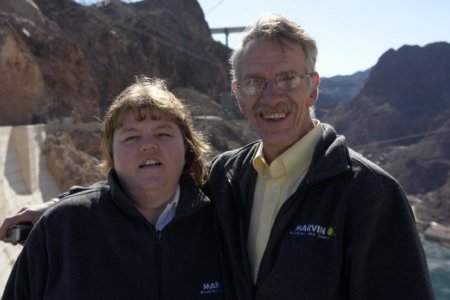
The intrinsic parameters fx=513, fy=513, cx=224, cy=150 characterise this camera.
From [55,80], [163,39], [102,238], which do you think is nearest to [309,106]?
[102,238]

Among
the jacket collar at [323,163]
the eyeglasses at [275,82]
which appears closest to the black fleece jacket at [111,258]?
the jacket collar at [323,163]

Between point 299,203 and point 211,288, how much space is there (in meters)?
0.62

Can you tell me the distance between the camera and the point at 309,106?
2.84 metres

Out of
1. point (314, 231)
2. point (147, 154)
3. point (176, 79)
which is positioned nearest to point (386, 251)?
point (314, 231)

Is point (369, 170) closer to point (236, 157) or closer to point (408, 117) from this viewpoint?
point (236, 157)

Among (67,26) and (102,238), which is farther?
(67,26)

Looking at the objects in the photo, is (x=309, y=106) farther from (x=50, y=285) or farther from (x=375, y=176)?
(x=50, y=285)

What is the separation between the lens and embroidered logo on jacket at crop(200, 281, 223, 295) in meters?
2.57

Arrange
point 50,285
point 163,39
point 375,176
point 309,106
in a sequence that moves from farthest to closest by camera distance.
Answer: point 163,39
point 309,106
point 50,285
point 375,176

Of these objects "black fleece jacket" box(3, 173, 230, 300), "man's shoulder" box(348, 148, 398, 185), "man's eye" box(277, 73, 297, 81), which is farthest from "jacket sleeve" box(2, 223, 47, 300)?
"man's shoulder" box(348, 148, 398, 185)

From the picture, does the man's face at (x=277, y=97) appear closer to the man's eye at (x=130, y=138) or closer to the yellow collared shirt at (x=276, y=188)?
the yellow collared shirt at (x=276, y=188)

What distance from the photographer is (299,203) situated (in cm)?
248

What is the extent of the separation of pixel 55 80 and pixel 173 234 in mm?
21987

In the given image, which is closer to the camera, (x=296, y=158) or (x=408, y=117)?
(x=296, y=158)
